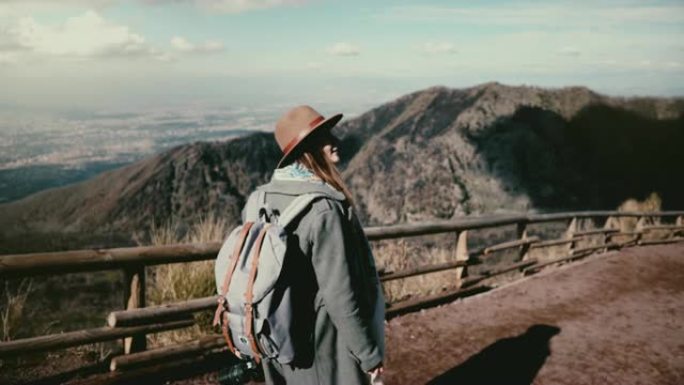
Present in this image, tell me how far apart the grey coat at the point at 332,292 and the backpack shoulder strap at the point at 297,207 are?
24 mm

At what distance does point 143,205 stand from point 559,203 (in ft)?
85.9

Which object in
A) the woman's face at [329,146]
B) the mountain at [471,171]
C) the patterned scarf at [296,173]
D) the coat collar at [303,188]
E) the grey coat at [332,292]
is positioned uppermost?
the woman's face at [329,146]

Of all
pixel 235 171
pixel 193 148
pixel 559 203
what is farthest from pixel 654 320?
pixel 193 148

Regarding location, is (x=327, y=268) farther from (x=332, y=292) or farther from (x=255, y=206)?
(x=255, y=206)

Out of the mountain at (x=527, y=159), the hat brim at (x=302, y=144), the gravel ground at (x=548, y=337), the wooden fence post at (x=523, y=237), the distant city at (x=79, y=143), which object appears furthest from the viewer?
the distant city at (x=79, y=143)

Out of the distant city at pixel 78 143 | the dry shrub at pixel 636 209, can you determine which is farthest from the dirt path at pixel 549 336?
the distant city at pixel 78 143

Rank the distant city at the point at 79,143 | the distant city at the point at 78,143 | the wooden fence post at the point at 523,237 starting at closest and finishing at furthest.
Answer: the wooden fence post at the point at 523,237 < the distant city at the point at 79,143 < the distant city at the point at 78,143

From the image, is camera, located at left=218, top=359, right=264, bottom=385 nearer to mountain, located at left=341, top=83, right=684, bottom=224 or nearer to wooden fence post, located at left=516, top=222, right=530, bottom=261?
wooden fence post, located at left=516, top=222, right=530, bottom=261

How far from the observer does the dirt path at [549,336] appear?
4.51m

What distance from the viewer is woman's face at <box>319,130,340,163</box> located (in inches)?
90.4

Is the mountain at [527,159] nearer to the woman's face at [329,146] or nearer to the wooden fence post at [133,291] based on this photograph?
the wooden fence post at [133,291]

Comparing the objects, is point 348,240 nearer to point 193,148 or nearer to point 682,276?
point 682,276

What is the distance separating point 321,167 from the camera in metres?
2.27

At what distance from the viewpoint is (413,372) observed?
449 cm
